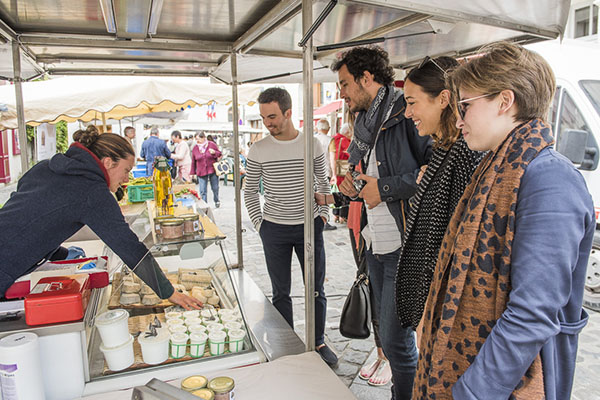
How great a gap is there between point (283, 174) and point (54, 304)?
1.82 metres

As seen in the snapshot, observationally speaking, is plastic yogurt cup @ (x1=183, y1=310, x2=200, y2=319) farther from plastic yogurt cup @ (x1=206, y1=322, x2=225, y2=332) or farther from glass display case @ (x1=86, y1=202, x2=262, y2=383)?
plastic yogurt cup @ (x1=206, y1=322, x2=225, y2=332)

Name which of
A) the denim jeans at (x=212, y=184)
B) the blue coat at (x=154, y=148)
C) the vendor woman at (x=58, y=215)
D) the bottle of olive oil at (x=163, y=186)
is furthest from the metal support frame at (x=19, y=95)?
the denim jeans at (x=212, y=184)

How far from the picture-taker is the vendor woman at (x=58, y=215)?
5.83 ft

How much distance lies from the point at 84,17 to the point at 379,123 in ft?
6.10

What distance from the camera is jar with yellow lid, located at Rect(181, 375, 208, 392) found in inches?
61.0

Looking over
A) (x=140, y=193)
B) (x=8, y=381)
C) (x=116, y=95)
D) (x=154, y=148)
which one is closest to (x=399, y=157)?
(x=8, y=381)

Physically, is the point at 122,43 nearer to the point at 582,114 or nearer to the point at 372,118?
the point at 372,118

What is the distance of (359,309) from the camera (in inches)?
102

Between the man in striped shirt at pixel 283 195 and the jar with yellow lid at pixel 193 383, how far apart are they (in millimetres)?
1538

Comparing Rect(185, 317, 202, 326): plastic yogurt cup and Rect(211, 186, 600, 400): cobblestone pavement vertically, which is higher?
Rect(185, 317, 202, 326): plastic yogurt cup

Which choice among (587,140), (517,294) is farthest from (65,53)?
(587,140)

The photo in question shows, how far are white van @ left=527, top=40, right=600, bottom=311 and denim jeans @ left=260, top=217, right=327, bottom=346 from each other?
309 cm

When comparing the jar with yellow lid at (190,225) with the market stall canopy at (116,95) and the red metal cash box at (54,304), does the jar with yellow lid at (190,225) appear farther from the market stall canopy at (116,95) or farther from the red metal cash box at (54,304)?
the market stall canopy at (116,95)

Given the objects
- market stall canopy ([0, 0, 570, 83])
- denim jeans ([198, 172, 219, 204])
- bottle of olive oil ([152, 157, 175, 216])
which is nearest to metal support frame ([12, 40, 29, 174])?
market stall canopy ([0, 0, 570, 83])
